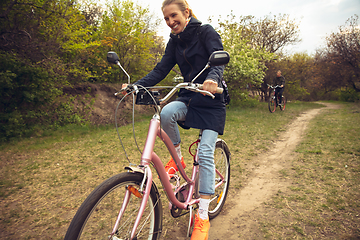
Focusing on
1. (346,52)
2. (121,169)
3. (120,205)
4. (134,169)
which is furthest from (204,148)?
(346,52)

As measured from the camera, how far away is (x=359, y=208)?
2801mm

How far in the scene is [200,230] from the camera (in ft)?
6.85

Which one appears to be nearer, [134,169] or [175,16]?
[134,169]

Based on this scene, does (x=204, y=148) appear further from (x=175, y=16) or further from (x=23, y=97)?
(x=23, y=97)

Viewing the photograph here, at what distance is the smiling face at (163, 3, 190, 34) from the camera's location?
6.82ft

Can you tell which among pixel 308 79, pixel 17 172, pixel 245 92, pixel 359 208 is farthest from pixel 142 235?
pixel 308 79

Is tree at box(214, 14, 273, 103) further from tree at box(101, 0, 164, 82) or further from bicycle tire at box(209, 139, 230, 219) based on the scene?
bicycle tire at box(209, 139, 230, 219)

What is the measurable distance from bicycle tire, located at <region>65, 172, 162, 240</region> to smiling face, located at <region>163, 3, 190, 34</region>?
57.7 inches

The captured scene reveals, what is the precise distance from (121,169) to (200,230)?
275 cm

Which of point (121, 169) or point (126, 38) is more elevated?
point (126, 38)

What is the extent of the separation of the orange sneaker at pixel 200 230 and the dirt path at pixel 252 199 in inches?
13.4

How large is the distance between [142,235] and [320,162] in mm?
4283

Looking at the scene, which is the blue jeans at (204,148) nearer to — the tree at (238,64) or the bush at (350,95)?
the tree at (238,64)

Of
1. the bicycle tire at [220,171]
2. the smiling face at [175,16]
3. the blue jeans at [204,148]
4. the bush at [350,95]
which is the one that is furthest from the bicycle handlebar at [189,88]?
the bush at [350,95]
